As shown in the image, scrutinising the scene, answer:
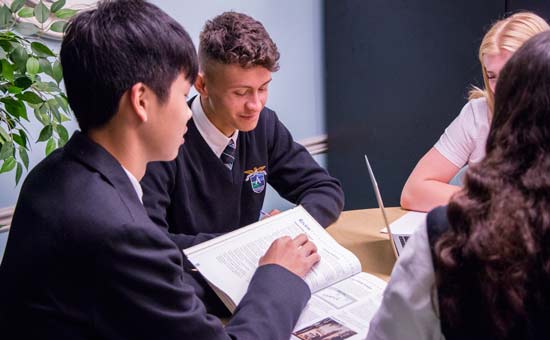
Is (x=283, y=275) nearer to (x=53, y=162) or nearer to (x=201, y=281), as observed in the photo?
(x=201, y=281)

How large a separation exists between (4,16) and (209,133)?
57 centimetres

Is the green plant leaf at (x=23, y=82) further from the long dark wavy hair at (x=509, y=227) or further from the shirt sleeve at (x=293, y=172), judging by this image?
the long dark wavy hair at (x=509, y=227)

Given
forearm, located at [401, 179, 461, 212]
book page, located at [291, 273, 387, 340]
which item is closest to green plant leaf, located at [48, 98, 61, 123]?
book page, located at [291, 273, 387, 340]

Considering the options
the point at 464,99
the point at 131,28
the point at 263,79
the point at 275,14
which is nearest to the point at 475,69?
the point at 464,99

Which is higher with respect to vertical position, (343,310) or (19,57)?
(19,57)

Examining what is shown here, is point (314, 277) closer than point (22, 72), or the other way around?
point (314, 277)

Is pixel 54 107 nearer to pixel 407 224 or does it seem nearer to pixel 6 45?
pixel 6 45

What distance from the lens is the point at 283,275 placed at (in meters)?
1.09

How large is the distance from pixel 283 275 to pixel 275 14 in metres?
1.80

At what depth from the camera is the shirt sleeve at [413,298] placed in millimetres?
698

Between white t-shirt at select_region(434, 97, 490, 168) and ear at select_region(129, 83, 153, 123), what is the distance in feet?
3.89

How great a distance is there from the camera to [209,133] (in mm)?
1576

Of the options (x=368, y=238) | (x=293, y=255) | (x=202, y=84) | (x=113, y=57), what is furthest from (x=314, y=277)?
(x=202, y=84)

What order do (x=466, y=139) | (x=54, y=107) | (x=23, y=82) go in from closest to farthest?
(x=23, y=82) < (x=54, y=107) < (x=466, y=139)
